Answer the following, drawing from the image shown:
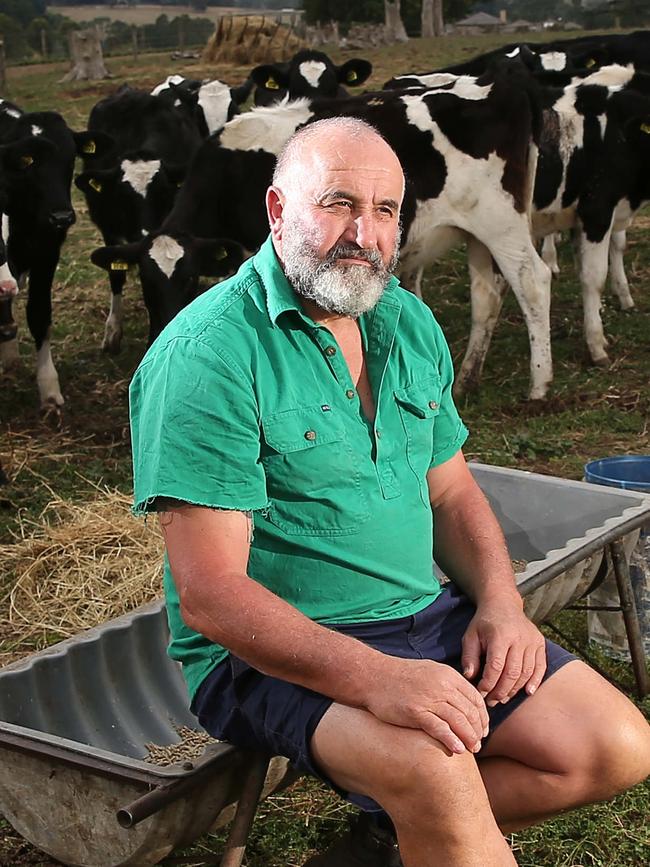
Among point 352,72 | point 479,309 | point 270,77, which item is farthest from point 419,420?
point 352,72

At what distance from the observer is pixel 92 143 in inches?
386

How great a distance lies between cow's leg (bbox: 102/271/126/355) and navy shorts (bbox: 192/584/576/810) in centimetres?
681

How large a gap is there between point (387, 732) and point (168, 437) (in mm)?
750

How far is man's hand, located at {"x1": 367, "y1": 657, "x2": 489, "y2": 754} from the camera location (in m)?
2.45

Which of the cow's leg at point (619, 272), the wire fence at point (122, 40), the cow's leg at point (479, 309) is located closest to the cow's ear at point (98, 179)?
the cow's leg at point (479, 309)

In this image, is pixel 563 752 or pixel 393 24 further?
pixel 393 24

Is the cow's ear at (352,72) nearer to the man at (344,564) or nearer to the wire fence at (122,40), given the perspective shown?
the man at (344,564)

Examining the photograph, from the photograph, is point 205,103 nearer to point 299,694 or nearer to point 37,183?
point 37,183

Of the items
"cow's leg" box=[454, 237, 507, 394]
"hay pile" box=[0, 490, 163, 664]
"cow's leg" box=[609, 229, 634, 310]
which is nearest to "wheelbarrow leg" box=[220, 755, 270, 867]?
"hay pile" box=[0, 490, 163, 664]

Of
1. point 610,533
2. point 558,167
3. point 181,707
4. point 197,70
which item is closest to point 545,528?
point 610,533

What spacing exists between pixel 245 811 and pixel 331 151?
1458mm

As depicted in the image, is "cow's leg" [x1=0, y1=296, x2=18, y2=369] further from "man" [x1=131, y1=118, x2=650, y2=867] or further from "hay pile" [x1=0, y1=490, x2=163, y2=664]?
"man" [x1=131, y1=118, x2=650, y2=867]

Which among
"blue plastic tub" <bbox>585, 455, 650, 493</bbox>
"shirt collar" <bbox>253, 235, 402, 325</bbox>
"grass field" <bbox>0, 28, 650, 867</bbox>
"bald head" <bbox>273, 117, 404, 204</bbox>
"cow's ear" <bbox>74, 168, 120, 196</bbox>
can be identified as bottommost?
"grass field" <bbox>0, 28, 650, 867</bbox>

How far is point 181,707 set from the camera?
153 inches
